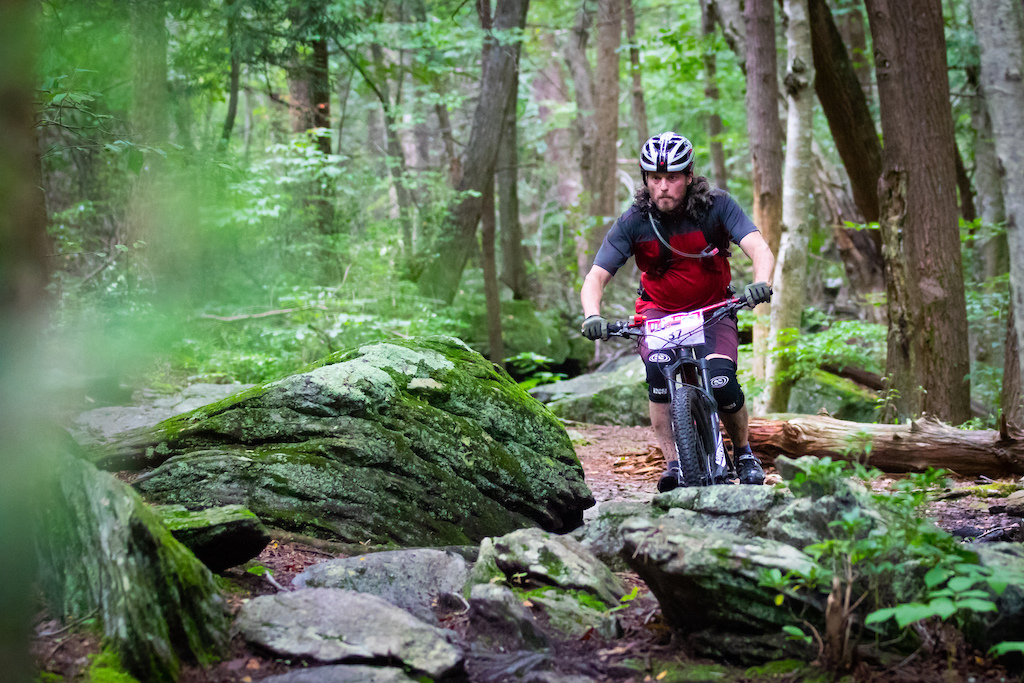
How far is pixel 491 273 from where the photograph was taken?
37.8 feet

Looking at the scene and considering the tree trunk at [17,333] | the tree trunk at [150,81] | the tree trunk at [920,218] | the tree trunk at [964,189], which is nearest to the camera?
the tree trunk at [17,333]

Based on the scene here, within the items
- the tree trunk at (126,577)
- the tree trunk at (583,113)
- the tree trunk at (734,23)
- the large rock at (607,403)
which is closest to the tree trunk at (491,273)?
the large rock at (607,403)

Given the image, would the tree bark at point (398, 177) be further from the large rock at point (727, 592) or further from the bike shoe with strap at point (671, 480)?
the large rock at point (727, 592)

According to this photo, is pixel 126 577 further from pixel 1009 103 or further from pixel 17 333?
pixel 1009 103

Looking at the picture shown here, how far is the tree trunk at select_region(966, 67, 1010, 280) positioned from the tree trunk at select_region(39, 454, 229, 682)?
14181mm

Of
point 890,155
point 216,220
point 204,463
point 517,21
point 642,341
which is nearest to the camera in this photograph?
point 204,463

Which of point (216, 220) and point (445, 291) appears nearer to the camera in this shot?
point (216, 220)

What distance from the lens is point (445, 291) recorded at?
13.1 metres

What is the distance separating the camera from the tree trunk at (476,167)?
12.8 m

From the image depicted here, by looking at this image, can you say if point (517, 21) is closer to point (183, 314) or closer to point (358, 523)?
point (183, 314)

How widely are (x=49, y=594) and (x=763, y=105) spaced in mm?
10052

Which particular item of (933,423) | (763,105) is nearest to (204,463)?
(933,423)

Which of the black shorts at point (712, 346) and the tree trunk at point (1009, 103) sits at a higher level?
the tree trunk at point (1009, 103)

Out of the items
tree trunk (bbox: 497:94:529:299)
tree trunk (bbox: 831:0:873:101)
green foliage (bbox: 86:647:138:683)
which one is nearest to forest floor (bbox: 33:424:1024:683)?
green foliage (bbox: 86:647:138:683)
